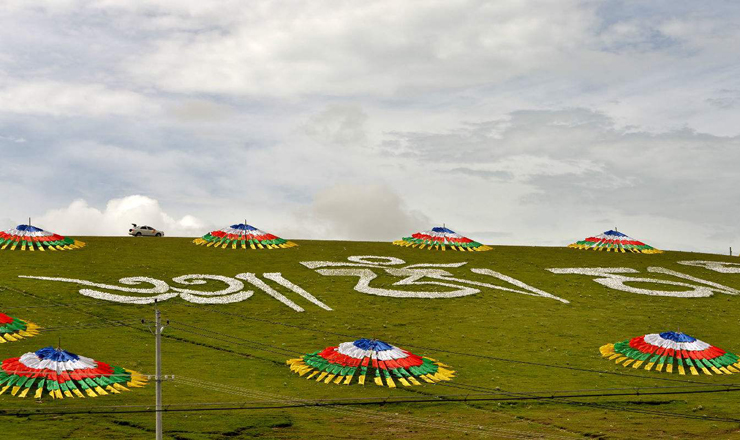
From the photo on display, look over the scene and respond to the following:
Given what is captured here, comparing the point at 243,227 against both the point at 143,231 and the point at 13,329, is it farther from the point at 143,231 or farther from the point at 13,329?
the point at 13,329

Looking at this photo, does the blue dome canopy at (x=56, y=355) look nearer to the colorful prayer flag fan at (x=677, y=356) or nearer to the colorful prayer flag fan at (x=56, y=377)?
the colorful prayer flag fan at (x=56, y=377)

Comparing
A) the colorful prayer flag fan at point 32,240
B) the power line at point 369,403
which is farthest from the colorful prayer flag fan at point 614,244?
the colorful prayer flag fan at point 32,240

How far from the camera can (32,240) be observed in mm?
79938

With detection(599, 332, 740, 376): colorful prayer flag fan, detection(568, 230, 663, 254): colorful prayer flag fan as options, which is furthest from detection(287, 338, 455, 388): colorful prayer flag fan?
detection(568, 230, 663, 254): colorful prayer flag fan

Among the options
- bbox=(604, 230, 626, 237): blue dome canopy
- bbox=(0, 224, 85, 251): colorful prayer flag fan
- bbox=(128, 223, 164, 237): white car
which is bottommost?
bbox=(0, 224, 85, 251): colorful prayer flag fan

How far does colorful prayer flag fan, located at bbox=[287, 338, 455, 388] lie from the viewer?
4791cm

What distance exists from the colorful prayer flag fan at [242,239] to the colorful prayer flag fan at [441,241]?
13.3 metres

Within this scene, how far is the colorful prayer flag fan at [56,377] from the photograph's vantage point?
140 ft

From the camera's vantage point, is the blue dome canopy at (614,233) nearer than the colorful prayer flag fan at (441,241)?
No

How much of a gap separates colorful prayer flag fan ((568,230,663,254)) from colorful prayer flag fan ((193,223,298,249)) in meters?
33.8

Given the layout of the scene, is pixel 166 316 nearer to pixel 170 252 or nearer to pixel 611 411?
pixel 170 252

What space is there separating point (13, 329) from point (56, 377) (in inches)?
548

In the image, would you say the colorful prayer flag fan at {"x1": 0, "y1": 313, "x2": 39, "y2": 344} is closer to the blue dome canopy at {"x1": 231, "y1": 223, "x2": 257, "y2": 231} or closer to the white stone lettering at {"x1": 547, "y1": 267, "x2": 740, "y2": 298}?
the blue dome canopy at {"x1": 231, "y1": 223, "x2": 257, "y2": 231}

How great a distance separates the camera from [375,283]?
73625mm
